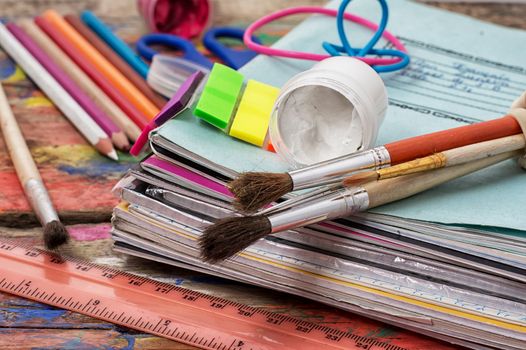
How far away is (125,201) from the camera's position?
0.64 m

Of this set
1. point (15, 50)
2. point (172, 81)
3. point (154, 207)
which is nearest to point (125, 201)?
point (154, 207)

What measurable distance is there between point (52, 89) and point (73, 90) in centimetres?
2

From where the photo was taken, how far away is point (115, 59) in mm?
910

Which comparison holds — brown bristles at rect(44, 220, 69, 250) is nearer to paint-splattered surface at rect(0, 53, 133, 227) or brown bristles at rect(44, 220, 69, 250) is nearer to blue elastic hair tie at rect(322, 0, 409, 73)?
paint-splattered surface at rect(0, 53, 133, 227)

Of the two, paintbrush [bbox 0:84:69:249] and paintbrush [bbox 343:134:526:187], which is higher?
paintbrush [bbox 343:134:526:187]

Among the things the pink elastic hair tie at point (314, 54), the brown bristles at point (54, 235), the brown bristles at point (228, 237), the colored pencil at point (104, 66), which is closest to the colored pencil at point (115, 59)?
the colored pencil at point (104, 66)

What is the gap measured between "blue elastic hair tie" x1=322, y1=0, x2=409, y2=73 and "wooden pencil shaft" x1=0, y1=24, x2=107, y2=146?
0.23 metres

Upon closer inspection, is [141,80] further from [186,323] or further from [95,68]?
[186,323]

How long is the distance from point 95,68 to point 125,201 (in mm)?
293

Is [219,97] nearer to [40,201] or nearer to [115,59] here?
[40,201]

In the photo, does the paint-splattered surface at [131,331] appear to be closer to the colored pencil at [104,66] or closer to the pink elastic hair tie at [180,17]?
the colored pencil at [104,66]

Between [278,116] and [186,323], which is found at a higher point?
[278,116]

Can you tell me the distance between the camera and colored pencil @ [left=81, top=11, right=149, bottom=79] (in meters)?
0.90

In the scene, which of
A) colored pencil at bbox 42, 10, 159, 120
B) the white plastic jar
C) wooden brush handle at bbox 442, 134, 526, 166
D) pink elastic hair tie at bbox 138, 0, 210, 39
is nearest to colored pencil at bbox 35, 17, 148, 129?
colored pencil at bbox 42, 10, 159, 120
